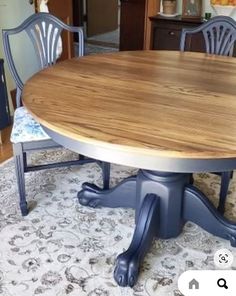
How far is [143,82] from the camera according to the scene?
1.69 metres

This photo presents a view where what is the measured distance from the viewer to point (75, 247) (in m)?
1.80

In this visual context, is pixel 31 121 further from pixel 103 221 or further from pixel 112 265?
pixel 112 265

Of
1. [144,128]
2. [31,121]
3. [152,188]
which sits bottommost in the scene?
[152,188]

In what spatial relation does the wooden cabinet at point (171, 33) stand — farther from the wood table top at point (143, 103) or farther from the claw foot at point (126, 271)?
the claw foot at point (126, 271)

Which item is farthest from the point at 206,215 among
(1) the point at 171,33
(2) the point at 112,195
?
(1) the point at 171,33

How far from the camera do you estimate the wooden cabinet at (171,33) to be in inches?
137

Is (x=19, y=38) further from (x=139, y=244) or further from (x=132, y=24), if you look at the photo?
(x=139, y=244)

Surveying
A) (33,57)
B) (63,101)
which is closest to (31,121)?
(63,101)

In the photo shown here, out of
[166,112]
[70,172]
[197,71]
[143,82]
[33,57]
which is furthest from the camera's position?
[33,57]

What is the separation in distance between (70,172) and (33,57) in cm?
152

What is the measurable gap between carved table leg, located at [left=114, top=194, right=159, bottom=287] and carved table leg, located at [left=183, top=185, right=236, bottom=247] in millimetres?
180

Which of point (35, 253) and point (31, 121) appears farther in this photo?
point (31, 121)

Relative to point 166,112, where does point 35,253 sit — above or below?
below

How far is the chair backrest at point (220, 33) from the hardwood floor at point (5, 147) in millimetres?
1459
